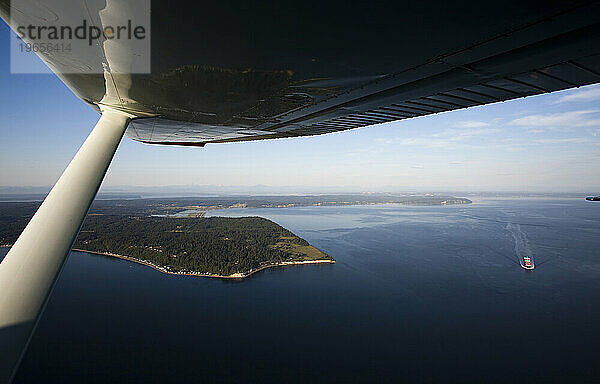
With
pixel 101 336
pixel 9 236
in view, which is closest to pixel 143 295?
pixel 101 336

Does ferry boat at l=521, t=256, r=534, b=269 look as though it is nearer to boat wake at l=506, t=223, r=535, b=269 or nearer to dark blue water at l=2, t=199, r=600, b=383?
boat wake at l=506, t=223, r=535, b=269

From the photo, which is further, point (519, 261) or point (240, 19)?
point (519, 261)

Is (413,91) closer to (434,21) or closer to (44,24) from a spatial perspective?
(434,21)

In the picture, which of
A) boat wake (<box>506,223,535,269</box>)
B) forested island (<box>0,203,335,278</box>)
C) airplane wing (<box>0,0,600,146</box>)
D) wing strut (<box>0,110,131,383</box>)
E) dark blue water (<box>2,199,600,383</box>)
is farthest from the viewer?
forested island (<box>0,203,335,278</box>)

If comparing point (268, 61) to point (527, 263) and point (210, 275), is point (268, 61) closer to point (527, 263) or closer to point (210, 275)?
point (210, 275)

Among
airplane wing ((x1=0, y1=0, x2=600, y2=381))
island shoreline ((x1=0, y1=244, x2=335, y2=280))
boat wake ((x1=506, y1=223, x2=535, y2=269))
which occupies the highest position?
airplane wing ((x1=0, y1=0, x2=600, y2=381))

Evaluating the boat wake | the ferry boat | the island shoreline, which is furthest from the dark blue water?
the island shoreline

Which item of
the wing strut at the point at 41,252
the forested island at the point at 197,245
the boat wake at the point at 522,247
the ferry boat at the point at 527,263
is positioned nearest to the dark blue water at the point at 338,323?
the boat wake at the point at 522,247
